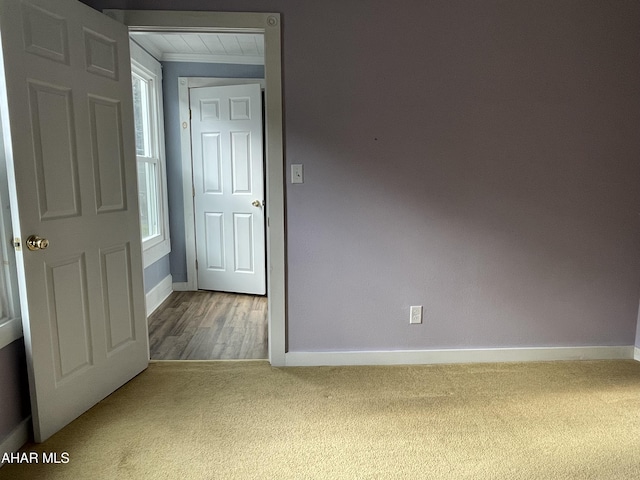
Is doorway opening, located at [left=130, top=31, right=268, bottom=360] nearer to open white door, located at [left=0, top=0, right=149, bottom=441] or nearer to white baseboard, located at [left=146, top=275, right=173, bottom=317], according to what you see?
white baseboard, located at [left=146, top=275, right=173, bottom=317]

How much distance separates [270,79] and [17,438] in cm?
208

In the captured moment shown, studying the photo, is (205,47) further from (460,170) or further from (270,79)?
(460,170)

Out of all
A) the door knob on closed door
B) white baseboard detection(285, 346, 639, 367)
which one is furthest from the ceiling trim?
white baseboard detection(285, 346, 639, 367)

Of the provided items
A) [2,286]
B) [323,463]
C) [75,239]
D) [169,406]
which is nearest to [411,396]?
[323,463]

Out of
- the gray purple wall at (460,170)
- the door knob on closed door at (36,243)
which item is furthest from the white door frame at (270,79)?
the door knob on closed door at (36,243)

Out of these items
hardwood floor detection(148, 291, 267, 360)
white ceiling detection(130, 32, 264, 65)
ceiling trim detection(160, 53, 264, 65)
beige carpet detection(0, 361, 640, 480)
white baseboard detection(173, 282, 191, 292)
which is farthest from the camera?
white baseboard detection(173, 282, 191, 292)

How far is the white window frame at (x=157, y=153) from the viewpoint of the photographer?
3516mm

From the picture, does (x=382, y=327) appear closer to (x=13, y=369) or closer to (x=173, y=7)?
(x=13, y=369)

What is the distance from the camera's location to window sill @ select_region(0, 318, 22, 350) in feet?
5.59

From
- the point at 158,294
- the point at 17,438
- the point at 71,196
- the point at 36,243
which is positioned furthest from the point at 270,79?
the point at 158,294

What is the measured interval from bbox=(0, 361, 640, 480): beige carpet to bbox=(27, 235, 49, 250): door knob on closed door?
2.82 ft

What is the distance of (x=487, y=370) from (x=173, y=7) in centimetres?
274

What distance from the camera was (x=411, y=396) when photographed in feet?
7.28

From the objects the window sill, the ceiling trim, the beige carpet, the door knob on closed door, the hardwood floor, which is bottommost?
the hardwood floor
